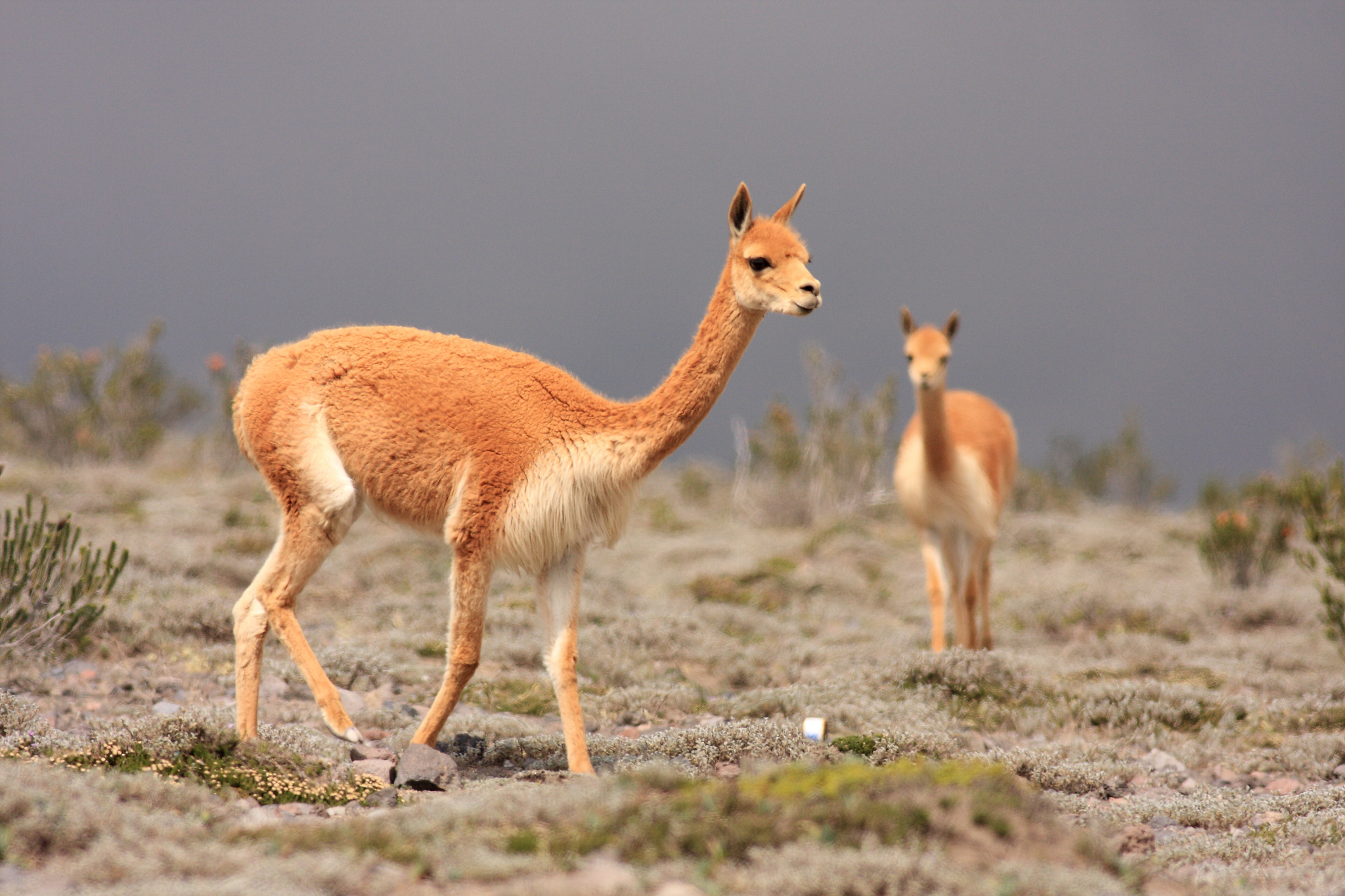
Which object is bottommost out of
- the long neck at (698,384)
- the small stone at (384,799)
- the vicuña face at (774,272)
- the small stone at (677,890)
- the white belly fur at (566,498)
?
the small stone at (384,799)

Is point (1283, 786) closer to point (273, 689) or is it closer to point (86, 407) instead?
point (273, 689)

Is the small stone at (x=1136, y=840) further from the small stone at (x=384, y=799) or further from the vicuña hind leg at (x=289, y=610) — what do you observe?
the vicuña hind leg at (x=289, y=610)

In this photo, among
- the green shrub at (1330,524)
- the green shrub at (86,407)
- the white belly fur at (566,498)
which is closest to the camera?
the white belly fur at (566,498)

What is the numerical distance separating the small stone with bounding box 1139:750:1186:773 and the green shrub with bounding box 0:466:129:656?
720cm

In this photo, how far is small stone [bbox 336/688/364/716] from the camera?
23.1 ft

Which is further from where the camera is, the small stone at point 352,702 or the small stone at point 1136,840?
the small stone at point 352,702

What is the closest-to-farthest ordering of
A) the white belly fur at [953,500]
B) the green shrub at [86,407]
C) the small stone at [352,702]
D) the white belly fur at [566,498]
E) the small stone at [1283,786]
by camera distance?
the white belly fur at [566,498] → the small stone at [1283,786] → the small stone at [352,702] → the white belly fur at [953,500] → the green shrub at [86,407]

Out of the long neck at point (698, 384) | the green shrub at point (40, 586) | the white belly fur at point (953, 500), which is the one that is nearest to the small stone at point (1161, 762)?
the white belly fur at point (953, 500)

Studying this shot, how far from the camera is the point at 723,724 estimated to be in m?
6.54

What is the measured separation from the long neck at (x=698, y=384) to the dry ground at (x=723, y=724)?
1.72 meters

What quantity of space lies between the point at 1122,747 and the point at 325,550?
574 cm

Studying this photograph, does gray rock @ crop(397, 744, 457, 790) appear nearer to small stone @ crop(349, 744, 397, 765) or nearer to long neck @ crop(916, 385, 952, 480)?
small stone @ crop(349, 744, 397, 765)

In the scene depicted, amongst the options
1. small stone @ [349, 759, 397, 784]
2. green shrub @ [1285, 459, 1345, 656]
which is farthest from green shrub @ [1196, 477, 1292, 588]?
small stone @ [349, 759, 397, 784]

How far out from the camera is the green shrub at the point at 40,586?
23.1 feet
